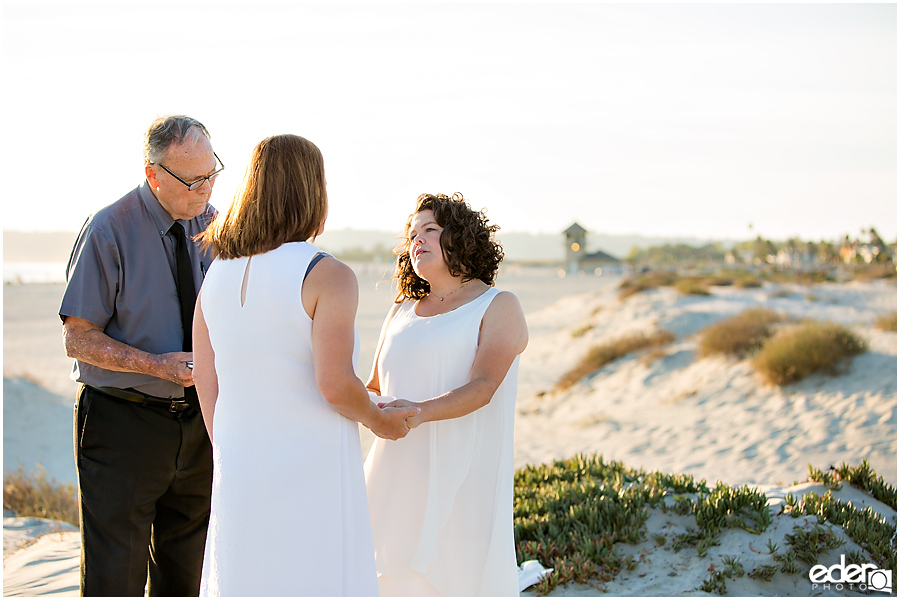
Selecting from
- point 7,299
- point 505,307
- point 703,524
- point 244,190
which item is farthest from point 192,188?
point 7,299

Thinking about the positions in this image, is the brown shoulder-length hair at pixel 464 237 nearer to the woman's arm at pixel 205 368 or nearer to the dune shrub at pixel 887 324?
the woman's arm at pixel 205 368

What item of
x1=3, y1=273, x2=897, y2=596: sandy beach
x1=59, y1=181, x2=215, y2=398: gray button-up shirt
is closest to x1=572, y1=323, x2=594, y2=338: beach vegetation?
x1=3, y1=273, x2=897, y2=596: sandy beach

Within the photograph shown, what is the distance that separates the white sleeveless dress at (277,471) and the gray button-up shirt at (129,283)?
3.16ft

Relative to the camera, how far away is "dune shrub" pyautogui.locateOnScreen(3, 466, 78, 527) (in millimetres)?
7012

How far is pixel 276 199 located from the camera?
2.35 m

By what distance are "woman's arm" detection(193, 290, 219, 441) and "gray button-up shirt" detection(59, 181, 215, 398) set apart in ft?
2.20

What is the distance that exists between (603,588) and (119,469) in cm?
285

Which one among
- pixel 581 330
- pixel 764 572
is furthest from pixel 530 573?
pixel 581 330

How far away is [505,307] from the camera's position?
321 centimetres

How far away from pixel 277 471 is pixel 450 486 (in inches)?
41.1

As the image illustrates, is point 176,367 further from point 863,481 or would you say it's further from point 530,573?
point 863,481

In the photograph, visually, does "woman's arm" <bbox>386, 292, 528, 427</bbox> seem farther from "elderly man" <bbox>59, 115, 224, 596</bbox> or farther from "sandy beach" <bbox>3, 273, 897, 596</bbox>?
"elderly man" <bbox>59, 115, 224, 596</bbox>

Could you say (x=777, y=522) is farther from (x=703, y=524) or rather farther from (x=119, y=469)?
(x=119, y=469)

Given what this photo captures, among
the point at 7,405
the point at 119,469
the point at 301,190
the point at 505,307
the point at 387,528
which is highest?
the point at 301,190
